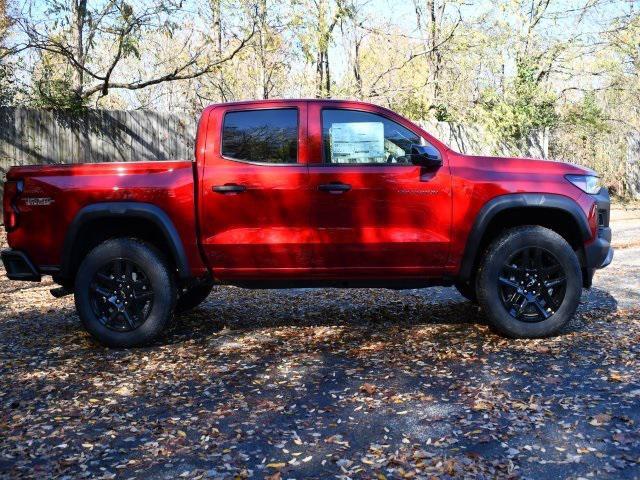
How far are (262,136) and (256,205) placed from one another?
23.3 inches

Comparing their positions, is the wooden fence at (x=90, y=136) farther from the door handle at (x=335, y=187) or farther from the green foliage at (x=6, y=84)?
the door handle at (x=335, y=187)

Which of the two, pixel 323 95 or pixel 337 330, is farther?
pixel 323 95

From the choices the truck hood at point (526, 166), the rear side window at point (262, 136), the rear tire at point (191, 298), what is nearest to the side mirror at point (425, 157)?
the truck hood at point (526, 166)

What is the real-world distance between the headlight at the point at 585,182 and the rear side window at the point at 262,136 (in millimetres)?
2230

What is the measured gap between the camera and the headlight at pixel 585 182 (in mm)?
5258

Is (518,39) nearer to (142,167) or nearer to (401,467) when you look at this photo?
(142,167)

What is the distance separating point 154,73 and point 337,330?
61.4ft

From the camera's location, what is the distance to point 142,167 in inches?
205

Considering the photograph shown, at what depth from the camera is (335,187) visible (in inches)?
203

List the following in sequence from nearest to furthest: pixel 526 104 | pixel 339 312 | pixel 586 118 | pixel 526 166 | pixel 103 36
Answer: pixel 526 166 < pixel 339 312 < pixel 103 36 < pixel 526 104 < pixel 586 118

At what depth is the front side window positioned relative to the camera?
5301mm

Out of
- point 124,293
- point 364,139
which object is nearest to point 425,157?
point 364,139

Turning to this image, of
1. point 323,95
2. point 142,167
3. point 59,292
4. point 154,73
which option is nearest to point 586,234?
point 142,167

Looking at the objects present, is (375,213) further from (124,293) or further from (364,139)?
(124,293)
